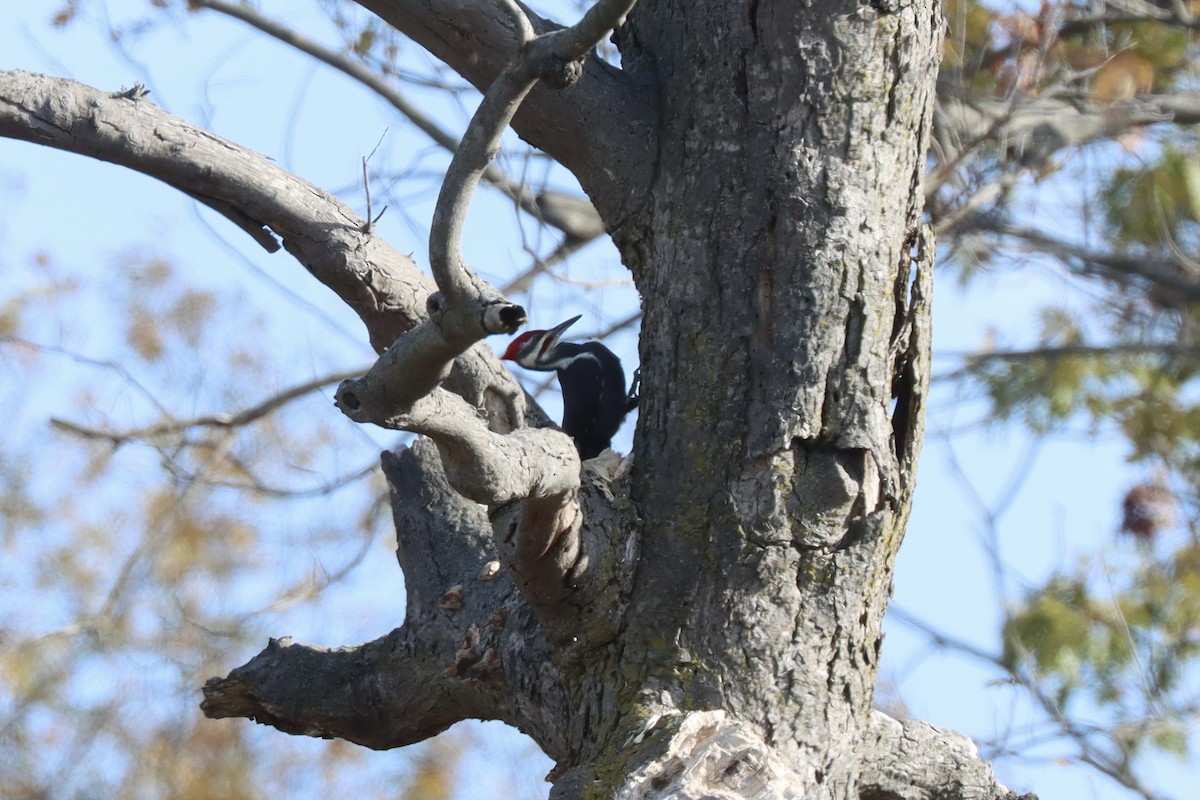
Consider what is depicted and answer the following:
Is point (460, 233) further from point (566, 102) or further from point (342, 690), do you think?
point (342, 690)

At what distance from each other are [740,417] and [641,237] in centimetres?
45

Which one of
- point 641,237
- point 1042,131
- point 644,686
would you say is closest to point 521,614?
point 644,686

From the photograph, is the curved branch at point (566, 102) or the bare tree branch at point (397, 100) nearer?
the curved branch at point (566, 102)

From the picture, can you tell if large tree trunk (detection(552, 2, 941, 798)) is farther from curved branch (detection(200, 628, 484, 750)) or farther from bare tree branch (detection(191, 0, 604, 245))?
bare tree branch (detection(191, 0, 604, 245))

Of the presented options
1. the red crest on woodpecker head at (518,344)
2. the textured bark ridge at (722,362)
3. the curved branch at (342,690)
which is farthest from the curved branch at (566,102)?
the red crest on woodpecker head at (518,344)

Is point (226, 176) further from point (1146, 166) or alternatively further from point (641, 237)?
point (1146, 166)

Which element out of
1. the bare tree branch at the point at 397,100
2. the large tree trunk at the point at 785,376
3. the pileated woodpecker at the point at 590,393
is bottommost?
the large tree trunk at the point at 785,376

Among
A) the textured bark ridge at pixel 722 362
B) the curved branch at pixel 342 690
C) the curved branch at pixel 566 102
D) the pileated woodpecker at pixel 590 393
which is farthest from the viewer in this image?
the pileated woodpecker at pixel 590 393

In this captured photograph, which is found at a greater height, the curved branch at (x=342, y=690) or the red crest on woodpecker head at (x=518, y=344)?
the red crest on woodpecker head at (x=518, y=344)

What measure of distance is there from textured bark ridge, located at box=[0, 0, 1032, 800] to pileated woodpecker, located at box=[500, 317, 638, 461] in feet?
4.05

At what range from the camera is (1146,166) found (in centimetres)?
599

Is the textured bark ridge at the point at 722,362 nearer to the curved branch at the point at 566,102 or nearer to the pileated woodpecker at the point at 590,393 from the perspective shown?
the curved branch at the point at 566,102

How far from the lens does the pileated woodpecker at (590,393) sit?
3.85 meters

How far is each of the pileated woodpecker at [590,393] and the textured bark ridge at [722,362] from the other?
48.6 inches
